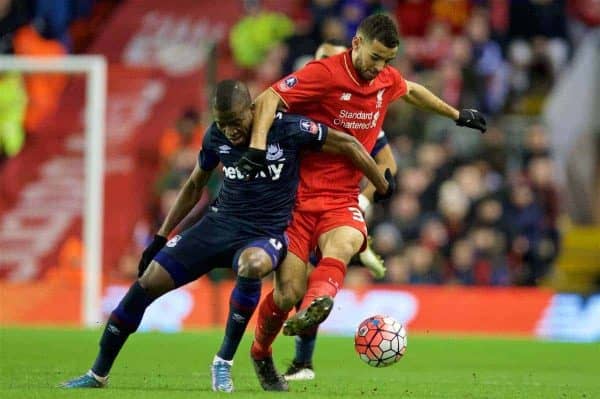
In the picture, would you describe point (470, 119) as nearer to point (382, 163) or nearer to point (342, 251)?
point (382, 163)

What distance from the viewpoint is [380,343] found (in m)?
8.83

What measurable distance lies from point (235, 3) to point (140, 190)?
14.6ft

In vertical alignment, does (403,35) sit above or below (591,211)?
above

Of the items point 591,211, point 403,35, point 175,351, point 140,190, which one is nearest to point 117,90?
point 140,190

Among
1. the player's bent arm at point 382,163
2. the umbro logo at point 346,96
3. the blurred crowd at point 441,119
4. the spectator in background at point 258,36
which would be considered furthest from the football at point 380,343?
the spectator in background at point 258,36

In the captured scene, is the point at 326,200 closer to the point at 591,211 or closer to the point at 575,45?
the point at 591,211

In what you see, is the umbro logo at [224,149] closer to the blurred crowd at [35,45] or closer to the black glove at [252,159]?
the black glove at [252,159]

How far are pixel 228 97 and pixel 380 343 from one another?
1749mm

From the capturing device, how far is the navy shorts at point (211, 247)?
336 inches

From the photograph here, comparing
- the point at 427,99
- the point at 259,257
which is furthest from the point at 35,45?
the point at 259,257

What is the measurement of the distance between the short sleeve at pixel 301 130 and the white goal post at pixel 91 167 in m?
8.67

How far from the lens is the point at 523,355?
45.2 ft

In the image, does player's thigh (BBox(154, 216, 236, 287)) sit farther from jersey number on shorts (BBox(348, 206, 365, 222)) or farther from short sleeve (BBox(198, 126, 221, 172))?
jersey number on shorts (BBox(348, 206, 365, 222))

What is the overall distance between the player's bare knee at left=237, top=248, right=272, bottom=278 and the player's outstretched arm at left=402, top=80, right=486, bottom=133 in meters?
1.92
